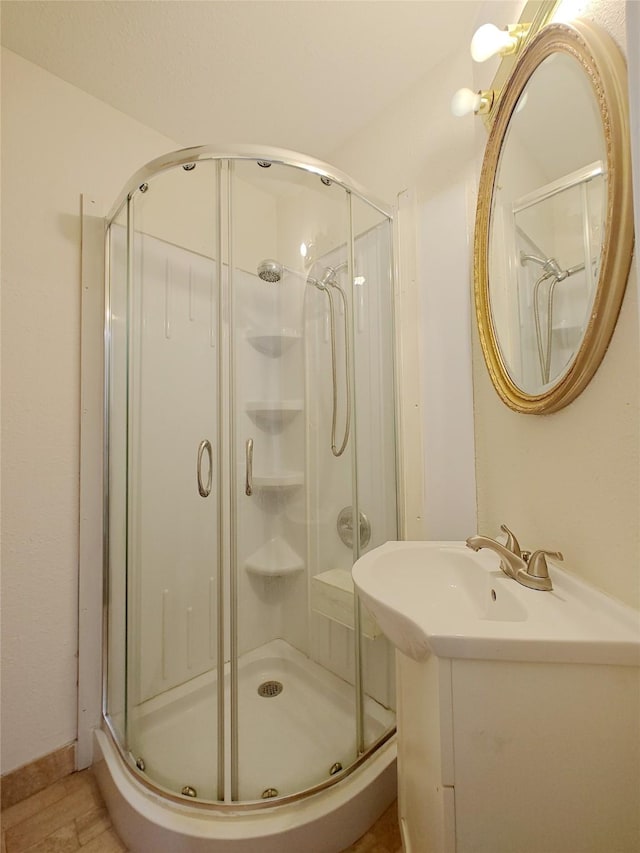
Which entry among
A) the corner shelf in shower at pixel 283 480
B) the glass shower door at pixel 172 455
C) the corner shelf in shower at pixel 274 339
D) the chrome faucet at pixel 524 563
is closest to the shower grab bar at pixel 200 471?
the glass shower door at pixel 172 455

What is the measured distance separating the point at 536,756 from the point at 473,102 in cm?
153

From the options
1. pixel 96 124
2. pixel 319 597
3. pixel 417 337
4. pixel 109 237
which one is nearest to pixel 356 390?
pixel 417 337

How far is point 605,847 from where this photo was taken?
1.70ft

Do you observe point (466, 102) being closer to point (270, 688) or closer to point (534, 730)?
point (534, 730)

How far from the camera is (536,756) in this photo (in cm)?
53

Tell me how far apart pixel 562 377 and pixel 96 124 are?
1.86 meters

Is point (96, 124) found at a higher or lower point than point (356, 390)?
higher

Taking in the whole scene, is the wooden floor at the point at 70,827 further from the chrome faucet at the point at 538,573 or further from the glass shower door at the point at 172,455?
the chrome faucet at the point at 538,573

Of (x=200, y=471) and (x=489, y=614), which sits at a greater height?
(x=200, y=471)

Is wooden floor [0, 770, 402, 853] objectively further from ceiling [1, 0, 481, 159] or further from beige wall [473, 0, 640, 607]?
ceiling [1, 0, 481, 159]

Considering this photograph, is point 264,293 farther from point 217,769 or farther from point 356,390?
point 217,769

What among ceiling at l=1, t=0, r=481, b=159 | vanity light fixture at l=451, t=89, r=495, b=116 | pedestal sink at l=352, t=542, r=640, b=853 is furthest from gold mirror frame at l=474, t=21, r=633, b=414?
ceiling at l=1, t=0, r=481, b=159

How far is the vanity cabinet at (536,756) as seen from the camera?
52 cm

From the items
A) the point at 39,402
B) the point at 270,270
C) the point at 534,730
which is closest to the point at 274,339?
the point at 270,270
